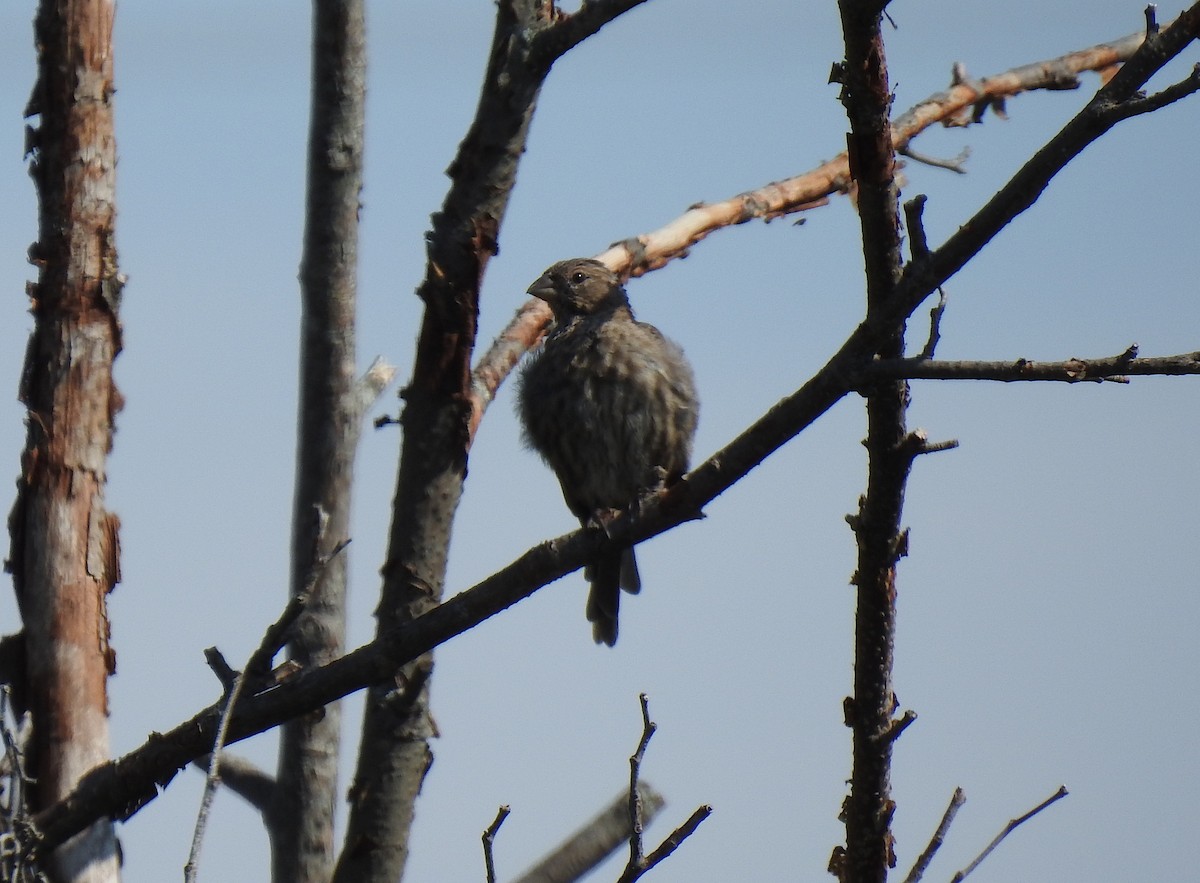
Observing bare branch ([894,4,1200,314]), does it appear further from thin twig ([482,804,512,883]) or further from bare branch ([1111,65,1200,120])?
thin twig ([482,804,512,883])

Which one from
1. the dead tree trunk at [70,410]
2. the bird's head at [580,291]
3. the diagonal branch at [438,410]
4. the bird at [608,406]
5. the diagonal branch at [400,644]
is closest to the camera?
the diagonal branch at [400,644]

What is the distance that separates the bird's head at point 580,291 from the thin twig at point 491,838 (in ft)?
12.3

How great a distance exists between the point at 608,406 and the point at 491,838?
10.3 feet

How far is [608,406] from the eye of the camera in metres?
5.86

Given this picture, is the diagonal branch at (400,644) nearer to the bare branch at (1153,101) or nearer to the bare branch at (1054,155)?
the bare branch at (1054,155)

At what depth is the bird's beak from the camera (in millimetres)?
6539

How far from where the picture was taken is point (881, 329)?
293 cm

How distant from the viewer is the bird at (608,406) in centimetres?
586

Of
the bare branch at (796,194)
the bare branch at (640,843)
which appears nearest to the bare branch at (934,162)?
the bare branch at (796,194)

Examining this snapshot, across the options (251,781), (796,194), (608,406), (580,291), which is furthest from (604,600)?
(251,781)

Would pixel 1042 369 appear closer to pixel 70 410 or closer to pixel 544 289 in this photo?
pixel 70 410

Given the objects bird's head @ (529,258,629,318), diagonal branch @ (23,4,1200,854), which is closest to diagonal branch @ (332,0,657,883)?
diagonal branch @ (23,4,1200,854)

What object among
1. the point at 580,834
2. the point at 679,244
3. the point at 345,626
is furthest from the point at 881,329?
the point at 679,244

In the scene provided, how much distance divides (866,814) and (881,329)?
1257 millimetres
